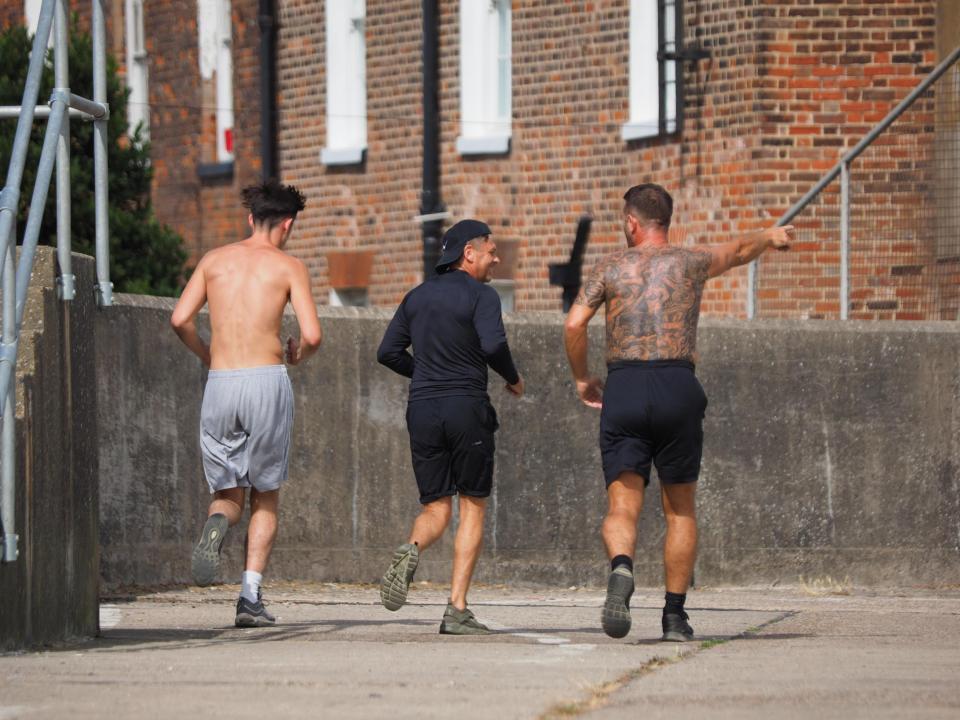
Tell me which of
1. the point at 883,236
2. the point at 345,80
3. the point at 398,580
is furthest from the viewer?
the point at 345,80

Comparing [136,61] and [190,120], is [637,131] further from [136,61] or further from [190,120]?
[136,61]

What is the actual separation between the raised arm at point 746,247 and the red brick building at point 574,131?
4.88 meters

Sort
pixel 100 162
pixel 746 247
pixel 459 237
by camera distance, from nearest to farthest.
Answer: pixel 746 247 → pixel 100 162 → pixel 459 237

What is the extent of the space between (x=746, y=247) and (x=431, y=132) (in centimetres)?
1055

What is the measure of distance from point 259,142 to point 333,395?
9968 millimetres

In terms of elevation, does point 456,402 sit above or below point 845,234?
below

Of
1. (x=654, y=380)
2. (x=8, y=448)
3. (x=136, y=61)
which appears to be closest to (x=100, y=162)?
(x=8, y=448)

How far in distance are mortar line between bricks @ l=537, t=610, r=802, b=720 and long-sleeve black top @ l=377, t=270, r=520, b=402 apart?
1.35 metres

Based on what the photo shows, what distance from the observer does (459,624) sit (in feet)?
27.2

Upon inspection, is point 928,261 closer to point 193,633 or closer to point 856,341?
point 856,341

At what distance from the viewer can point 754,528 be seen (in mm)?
11195

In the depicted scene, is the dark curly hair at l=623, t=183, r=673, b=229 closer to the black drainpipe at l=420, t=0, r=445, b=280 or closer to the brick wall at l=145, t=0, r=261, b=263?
the black drainpipe at l=420, t=0, r=445, b=280

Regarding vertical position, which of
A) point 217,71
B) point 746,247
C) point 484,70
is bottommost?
point 746,247

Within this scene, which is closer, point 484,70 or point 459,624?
point 459,624
